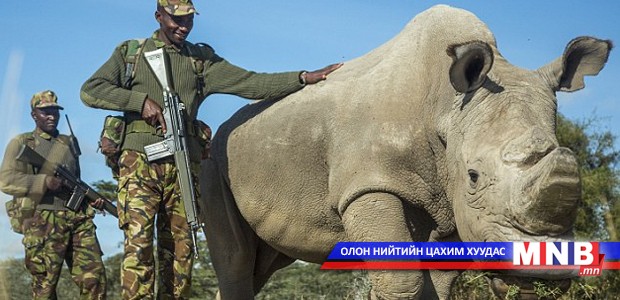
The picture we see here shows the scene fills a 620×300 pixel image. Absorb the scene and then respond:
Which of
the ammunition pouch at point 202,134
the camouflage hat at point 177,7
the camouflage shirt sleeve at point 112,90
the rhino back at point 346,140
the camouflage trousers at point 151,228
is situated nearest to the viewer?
the rhino back at point 346,140

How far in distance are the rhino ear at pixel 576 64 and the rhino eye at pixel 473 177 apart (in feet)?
3.36

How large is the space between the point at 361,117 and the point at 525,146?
5.68ft

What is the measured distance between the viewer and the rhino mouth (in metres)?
7.14

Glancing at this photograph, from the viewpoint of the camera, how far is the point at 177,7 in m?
8.59

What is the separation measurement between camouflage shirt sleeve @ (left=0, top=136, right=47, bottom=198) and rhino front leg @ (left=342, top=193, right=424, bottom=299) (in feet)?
12.9

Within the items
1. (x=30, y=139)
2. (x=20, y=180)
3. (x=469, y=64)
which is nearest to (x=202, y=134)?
(x=469, y=64)

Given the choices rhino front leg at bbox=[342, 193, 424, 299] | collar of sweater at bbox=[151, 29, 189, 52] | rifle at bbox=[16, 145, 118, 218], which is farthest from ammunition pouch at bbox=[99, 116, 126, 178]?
rifle at bbox=[16, 145, 118, 218]

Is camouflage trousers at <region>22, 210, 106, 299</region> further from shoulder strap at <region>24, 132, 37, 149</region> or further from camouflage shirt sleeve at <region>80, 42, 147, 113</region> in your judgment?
camouflage shirt sleeve at <region>80, 42, 147, 113</region>

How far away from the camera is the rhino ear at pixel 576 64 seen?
7.97m

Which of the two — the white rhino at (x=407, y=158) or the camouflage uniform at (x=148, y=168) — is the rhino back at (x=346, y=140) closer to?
the white rhino at (x=407, y=158)

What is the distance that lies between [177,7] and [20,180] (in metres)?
3.13

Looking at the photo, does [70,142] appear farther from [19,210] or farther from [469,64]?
[469,64]

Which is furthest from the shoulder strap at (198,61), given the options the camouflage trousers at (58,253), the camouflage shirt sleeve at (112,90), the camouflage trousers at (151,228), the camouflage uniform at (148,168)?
the camouflage trousers at (58,253)

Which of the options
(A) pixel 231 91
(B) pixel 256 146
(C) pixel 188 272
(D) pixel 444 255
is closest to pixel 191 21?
(A) pixel 231 91
